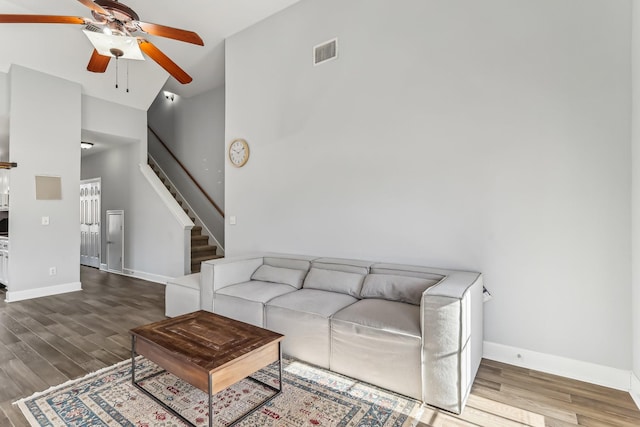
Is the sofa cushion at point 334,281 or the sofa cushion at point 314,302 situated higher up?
the sofa cushion at point 334,281

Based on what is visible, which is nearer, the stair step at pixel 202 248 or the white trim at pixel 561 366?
the white trim at pixel 561 366

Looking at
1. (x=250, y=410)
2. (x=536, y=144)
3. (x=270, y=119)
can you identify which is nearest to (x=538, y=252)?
(x=536, y=144)

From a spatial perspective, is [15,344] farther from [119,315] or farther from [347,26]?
[347,26]

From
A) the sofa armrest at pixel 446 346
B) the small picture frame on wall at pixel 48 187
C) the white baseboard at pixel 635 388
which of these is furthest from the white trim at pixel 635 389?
the small picture frame on wall at pixel 48 187

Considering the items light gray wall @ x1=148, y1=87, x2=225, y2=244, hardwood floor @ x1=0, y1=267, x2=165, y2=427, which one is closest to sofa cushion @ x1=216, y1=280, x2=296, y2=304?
hardwood floor @ x1=0, y1=267, x2=165, y2=427

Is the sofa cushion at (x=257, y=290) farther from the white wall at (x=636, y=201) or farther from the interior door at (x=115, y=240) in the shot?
the interior door at (x=115, y=240)

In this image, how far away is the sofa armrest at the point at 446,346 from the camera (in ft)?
6.47

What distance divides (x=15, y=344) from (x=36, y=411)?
1554 mm

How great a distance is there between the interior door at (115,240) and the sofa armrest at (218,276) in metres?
4.36

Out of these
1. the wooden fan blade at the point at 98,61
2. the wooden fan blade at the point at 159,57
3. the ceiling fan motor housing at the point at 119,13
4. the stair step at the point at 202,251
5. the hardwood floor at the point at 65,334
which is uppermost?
the ceiling fan motor housing at the point at 119,13

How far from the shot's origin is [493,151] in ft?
9.02

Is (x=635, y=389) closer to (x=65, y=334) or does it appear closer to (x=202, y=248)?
(x=65, y=334)

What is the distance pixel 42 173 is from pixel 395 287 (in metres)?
5.52

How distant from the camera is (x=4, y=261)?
4969 mm
